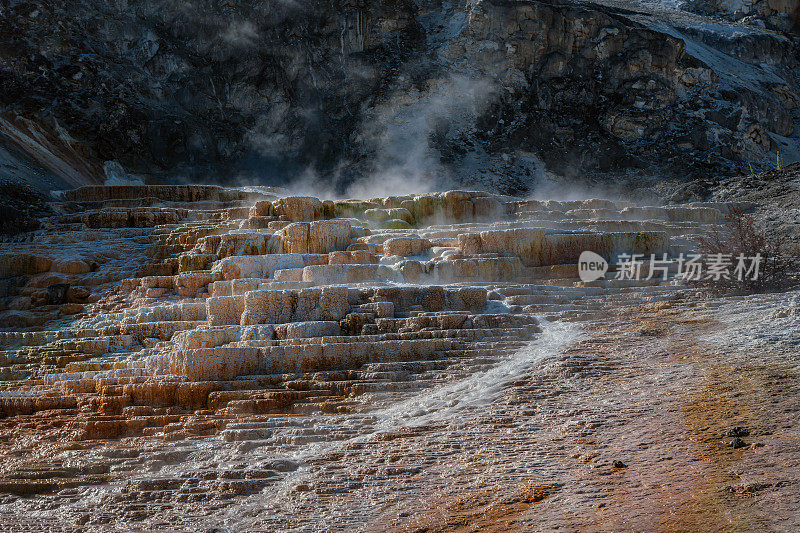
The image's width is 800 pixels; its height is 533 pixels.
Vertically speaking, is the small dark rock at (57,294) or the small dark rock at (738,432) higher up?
the small dark rock at (57,294)

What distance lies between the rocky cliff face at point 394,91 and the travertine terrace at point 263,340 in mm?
10706

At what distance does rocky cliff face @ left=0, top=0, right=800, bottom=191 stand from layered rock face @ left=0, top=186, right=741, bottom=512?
34.1 ft

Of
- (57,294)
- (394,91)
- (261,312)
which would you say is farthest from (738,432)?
(394,91)

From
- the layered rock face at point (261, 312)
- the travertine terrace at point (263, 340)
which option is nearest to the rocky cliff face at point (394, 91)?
the layered rock face at point (261, 312)

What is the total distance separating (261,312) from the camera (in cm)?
930

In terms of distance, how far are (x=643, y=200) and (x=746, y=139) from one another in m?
8.35

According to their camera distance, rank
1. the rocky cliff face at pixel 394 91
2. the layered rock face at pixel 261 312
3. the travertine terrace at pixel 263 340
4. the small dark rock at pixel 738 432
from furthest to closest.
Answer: the rocky cliff face at pixel 394 91
the layered rock face at pixel 261 312
the travertine terrace at pixel 263 340
the small dark rock at pixel 738 432

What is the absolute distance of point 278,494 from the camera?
19.4ft

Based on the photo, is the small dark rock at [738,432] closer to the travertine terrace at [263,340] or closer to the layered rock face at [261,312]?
the travertine terrace at [263,340]

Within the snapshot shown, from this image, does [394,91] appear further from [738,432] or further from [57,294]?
[738,432]

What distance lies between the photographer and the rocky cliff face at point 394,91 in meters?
24.7

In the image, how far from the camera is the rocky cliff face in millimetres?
24734

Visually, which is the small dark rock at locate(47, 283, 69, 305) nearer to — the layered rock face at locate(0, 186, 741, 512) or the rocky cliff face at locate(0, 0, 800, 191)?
the layered rock face at locate(0, 186, 741, 512)

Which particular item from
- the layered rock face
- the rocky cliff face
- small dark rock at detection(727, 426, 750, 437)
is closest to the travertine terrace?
the layered rock face
